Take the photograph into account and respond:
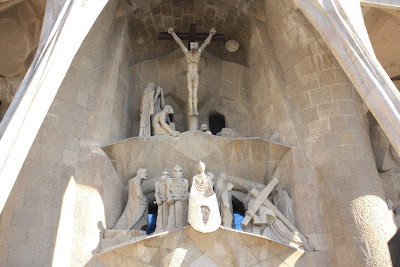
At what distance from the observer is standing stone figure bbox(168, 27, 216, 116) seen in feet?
33.4

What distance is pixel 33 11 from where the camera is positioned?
963cm

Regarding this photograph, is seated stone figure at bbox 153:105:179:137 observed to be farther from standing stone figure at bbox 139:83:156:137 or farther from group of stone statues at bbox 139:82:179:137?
standing stone figure at bbox 139:83:156:137

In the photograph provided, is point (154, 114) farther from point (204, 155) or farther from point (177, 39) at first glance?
point (177, 39)

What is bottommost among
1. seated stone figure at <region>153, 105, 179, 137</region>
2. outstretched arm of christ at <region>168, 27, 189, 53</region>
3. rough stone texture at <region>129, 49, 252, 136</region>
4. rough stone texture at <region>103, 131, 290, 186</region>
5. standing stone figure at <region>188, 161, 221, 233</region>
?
standing stone figure at <region>188, 161, 221, 233</region>

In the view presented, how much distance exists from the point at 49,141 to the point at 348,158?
4546mm

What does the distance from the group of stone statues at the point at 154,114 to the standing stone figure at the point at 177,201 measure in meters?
1.12

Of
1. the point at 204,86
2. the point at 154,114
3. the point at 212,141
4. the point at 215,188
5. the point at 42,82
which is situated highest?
the point at 204,86

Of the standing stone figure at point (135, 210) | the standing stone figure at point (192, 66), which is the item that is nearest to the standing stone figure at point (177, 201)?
the standing stone figure at point (135, 210)

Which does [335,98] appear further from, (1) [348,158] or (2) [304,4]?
(2) [304,4]

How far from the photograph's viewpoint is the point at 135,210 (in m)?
8.86

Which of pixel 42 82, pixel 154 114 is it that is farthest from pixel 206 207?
pixel 42 82

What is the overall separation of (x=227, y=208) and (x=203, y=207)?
62 cm

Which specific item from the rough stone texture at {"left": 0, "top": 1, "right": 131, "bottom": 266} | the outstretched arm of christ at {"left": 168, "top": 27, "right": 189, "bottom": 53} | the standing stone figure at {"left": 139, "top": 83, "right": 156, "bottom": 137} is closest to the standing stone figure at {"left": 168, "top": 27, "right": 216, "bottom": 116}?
the outstretched arm of christ at {"left": 168, "top": 27, "right": 189, "bottom": 53}

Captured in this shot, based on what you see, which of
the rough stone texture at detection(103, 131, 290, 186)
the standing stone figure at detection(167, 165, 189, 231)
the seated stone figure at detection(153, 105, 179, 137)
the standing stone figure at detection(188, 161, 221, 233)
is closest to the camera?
the standing stone figure at detection(188, 161, 221, 233)
